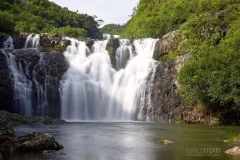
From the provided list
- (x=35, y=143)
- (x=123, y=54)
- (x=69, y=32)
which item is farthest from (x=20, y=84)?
(x=69, y=32)

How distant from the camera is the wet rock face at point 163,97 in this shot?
136 ft

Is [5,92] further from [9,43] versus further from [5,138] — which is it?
[5,138]

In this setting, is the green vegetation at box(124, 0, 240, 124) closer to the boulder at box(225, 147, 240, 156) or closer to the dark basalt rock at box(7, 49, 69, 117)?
the dark basalt rock at box(7, 49, 69, 117)

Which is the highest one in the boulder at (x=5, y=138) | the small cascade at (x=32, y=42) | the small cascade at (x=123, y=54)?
the small cascade at (x=32, y=42)

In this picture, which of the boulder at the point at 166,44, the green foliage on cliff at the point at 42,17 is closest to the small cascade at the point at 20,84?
the boulder at the point at 166,44

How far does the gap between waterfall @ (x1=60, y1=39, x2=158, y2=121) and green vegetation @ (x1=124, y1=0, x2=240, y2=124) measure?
586 cm

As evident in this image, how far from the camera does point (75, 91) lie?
46094 mm

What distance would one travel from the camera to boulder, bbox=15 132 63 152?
15413mm

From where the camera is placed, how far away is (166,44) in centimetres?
5138

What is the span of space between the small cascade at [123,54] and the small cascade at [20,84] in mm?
15655

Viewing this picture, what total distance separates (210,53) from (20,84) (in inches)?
999

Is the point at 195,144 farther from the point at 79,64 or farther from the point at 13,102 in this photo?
the point at 79,64

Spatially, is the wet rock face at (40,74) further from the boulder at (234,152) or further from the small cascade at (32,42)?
the boulder at (234,152)

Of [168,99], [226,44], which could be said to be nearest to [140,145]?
[168,99]
